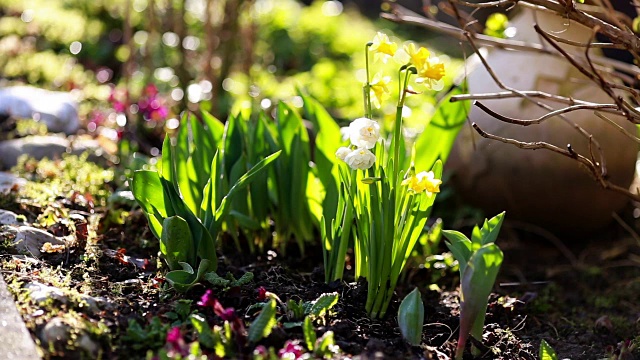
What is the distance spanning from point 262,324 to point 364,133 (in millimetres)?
544

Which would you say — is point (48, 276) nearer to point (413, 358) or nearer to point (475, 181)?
point (413, 358)

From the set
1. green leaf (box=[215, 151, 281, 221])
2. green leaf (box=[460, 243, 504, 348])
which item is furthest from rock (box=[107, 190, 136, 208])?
green leaf (box=[460, 243, 504, 348])

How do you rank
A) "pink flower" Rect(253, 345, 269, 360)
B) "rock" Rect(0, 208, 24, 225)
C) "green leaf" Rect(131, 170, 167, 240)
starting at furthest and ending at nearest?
1. "rock" Rect(0, 208, 24, 225)
2. "green leaf" Rect(131, 170, 167, 240)
3. "pink flower" Rect(253, 345, 269, 360)

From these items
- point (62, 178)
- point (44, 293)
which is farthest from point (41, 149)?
point (44, 293)

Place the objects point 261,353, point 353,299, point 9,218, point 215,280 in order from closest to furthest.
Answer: point 261,353 < point 215,280 < point 353,299 < point 9,218

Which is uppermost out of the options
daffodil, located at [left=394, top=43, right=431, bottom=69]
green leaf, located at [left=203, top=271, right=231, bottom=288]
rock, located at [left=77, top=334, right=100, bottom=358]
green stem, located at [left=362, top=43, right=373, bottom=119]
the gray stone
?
daffodil, located at [left=394, top=43, right=431, bottom=69]

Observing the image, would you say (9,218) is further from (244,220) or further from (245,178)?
(245,178)

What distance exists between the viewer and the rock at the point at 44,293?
202cm

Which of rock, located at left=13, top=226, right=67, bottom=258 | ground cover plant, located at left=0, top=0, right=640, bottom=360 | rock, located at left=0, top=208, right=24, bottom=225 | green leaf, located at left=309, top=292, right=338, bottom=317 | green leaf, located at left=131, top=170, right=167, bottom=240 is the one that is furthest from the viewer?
rock, located at left=0, top=208, right=24, bottom=225

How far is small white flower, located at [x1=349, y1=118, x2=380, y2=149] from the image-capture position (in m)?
2.05

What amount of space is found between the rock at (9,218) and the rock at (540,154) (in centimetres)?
170

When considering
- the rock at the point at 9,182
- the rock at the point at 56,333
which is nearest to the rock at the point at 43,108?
the rock at the point at 9,182

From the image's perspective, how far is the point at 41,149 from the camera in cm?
347

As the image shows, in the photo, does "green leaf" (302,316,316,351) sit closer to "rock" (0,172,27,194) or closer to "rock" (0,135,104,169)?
"rock" (0,172,27,194)
